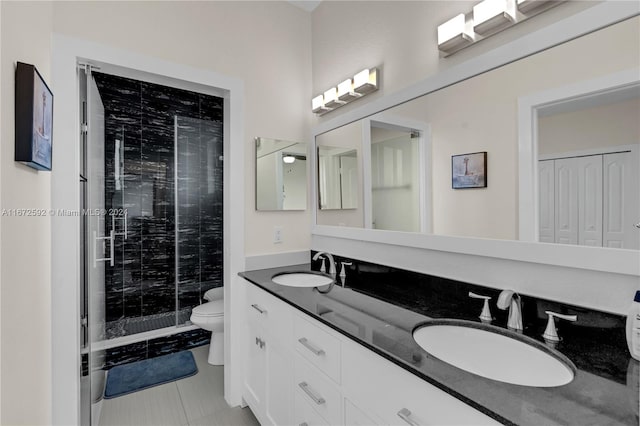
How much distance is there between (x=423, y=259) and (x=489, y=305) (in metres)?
0.36

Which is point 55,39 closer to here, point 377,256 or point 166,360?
point 377,256

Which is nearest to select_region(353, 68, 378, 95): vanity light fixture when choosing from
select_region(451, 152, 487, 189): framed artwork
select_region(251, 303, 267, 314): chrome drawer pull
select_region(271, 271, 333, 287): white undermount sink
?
select_region(451, 152, 487, 189): framed artwork

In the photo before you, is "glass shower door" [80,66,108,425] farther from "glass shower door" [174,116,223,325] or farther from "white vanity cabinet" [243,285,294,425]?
"glass shower door" [174,116,223,325]

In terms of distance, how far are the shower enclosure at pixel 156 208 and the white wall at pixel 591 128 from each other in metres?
2.77

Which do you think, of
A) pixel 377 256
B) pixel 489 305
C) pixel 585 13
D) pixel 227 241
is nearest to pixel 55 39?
pixel 227 241

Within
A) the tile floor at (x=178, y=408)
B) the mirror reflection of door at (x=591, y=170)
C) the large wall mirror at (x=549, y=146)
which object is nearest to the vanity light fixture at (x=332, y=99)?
the large wall mirror at (x=549, y=146)

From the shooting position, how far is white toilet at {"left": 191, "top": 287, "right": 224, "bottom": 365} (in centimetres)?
254

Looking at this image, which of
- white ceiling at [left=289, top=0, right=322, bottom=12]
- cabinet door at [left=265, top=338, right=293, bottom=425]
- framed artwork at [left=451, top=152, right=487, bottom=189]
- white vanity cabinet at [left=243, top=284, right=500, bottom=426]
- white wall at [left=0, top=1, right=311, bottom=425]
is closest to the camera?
white vanity cabinet at [left=243, top=284, right=500, bottom=426]

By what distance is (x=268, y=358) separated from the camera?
167cm

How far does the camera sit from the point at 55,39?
4.93 ft

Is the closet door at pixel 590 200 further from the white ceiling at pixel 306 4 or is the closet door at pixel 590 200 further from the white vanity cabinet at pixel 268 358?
the white ceiling at pixel 306 4

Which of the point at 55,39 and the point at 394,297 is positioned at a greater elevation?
the point at 55,39

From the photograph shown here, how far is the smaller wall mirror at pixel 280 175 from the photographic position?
2.10 m

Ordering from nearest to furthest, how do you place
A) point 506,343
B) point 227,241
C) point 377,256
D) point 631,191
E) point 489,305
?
point 631,191 < point 506,343 < point 489,305 < point 377,256 < point 227,241
